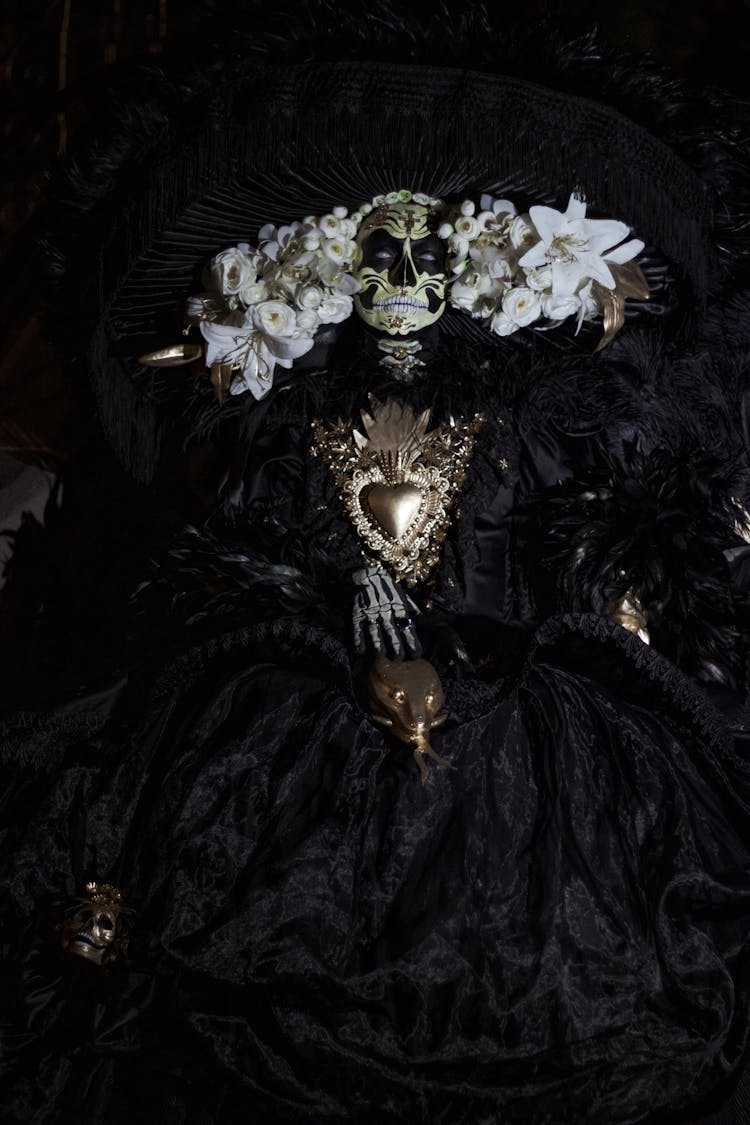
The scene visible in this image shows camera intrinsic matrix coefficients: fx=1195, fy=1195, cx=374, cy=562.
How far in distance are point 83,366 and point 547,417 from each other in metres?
0.93

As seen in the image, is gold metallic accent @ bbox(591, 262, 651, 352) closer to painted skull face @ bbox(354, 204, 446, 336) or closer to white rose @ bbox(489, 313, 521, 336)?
white rose @ bbox(489, 313, 521, 336)

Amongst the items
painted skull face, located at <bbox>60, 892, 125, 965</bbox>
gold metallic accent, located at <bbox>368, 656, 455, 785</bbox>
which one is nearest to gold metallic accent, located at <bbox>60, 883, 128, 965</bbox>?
painted skull face, located at <bbox>60, 892, 125, 965</bbox>

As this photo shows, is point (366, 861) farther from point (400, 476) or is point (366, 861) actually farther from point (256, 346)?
point (256, 346)

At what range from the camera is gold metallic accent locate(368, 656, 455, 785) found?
1.97m

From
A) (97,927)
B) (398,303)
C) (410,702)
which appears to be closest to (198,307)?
(398,303)

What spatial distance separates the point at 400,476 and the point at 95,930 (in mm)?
1022

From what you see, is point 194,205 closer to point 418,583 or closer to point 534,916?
point 418,583

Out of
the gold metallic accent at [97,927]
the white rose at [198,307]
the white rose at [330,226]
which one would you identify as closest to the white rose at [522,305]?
the white rose at [330,226]

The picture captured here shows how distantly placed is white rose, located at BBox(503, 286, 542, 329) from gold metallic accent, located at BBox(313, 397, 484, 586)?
0.22 m

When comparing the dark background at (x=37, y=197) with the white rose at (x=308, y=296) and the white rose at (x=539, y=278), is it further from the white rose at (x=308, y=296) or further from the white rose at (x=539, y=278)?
the white rose at (x=539, y=278)

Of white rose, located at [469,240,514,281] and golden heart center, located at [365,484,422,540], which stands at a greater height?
white rose, located at [469,240,514,281]

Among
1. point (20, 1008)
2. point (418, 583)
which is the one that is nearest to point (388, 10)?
point (418, 583)

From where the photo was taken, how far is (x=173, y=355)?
238 cm

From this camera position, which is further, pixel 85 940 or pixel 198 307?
pixel 198 307
